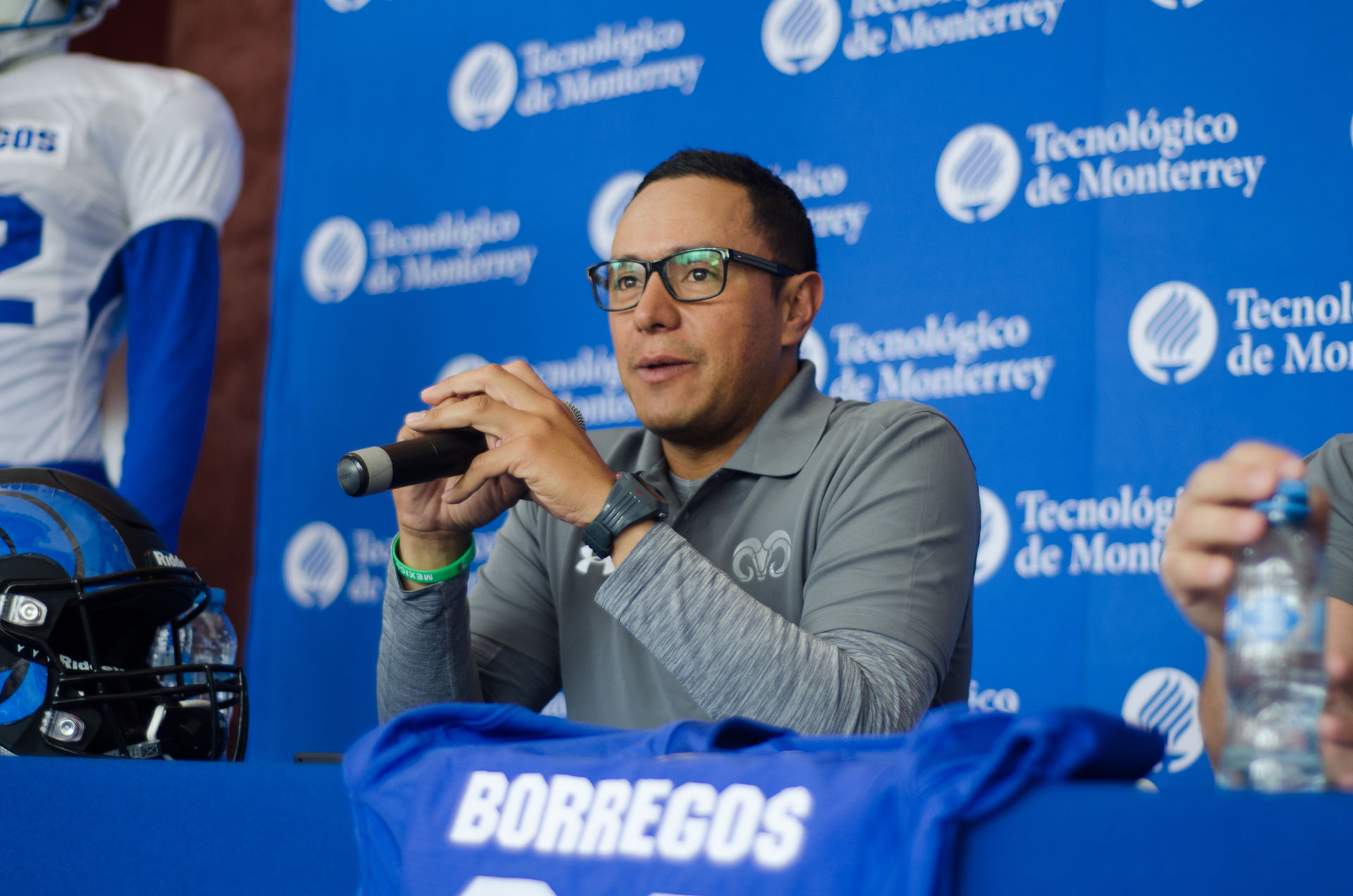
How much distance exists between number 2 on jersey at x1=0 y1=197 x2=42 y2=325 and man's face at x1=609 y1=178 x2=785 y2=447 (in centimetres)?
102

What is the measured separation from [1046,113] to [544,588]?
3.68 ft

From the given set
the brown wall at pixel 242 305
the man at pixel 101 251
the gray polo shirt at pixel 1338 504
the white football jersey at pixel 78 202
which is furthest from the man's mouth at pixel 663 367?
the brown wall at pixel 242 305

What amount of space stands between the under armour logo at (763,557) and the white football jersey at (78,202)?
1.17 m

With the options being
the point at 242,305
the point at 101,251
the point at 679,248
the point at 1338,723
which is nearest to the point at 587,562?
the point at 679,248

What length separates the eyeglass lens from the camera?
133cm

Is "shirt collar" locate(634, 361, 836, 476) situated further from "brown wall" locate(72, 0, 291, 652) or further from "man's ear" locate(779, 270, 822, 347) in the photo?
"brown wall" locate(72, 0, 291, 652)

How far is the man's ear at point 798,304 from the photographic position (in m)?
1.42

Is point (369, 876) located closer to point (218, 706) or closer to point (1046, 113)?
point (218, 706)

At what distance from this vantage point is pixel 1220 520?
59 cm

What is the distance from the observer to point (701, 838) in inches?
19.9

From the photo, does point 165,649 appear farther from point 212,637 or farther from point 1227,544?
point 1227,544

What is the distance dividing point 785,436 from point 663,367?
156 millimetres

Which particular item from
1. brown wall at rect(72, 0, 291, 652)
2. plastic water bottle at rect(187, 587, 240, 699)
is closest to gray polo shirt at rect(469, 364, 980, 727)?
plastic water bottle at rect(187, 587, 240, 699)

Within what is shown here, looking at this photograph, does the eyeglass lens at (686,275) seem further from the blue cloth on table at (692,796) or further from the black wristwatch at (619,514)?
the blue cloth on table at (692,796)
